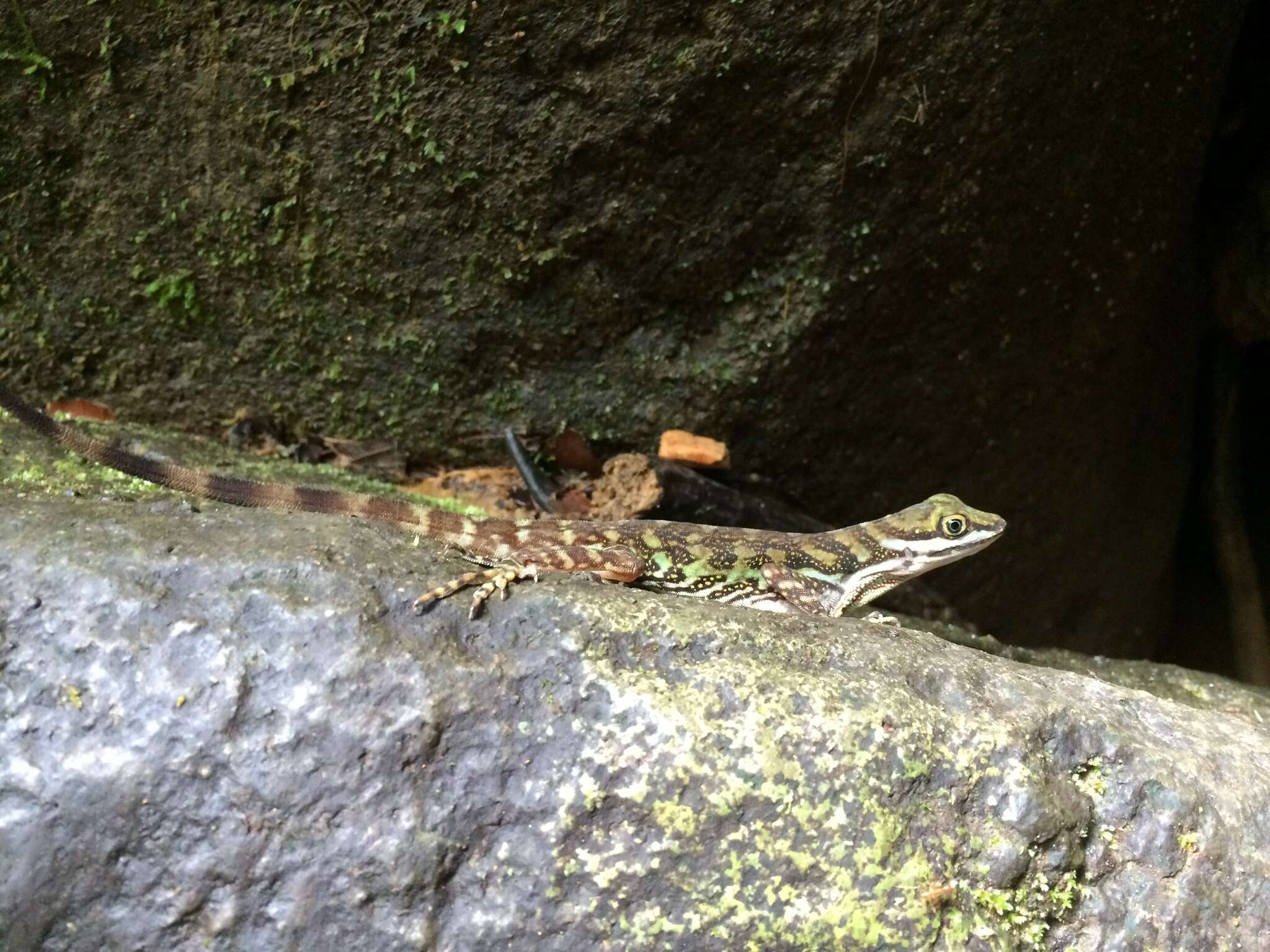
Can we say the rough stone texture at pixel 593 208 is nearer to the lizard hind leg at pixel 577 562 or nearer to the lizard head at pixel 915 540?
the lizard head at pixel 915 540

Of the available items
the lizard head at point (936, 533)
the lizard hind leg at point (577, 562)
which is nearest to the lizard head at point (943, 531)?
→ the lizard head at point (936, 533)

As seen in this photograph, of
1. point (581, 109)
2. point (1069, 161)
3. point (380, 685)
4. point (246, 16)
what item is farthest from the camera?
point (1069, 161)

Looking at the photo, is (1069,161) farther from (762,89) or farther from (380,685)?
(380,685)

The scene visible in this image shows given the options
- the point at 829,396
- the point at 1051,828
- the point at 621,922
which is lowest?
the point at 621,922

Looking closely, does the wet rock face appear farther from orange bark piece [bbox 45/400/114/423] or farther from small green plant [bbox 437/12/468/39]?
small green plant [bbox 437/12/468/39]

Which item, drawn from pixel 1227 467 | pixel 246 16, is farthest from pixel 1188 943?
pixel 1227 467

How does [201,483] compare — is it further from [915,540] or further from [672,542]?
[915,540]

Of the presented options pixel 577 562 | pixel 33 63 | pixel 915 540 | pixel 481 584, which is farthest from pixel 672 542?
pixel 33 63

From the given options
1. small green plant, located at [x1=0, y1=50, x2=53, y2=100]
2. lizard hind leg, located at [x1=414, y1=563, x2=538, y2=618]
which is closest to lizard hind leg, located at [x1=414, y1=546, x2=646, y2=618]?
lizard hind leg, located at [x1=414, y1=563, x2=538, y2=618]
